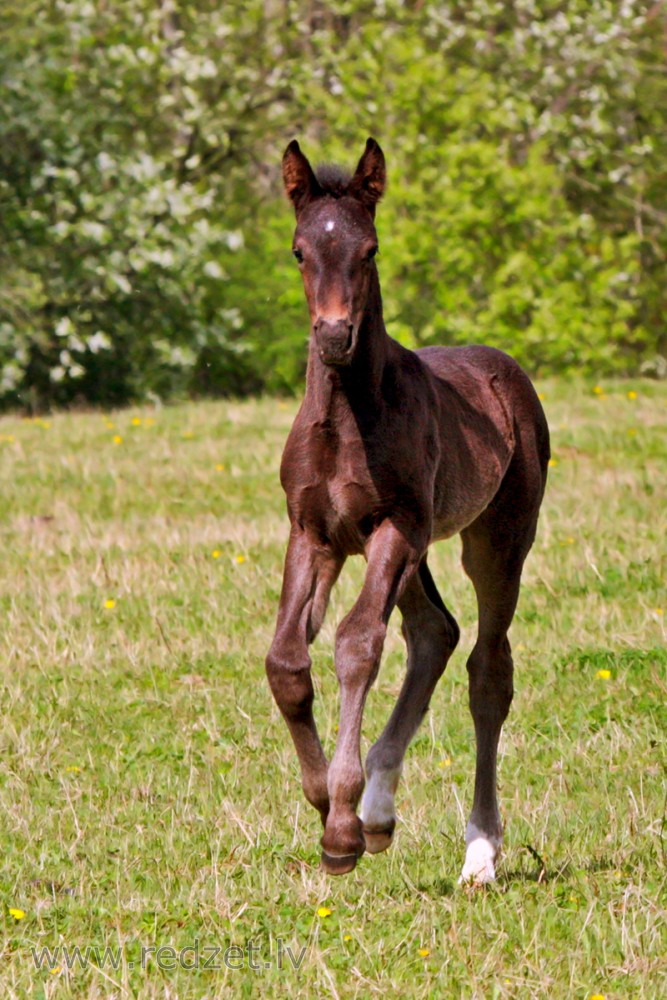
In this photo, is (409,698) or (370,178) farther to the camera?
(409,698)

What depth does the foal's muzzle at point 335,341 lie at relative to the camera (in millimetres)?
4266

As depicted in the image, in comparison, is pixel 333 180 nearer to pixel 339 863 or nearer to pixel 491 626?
pixel 491 626

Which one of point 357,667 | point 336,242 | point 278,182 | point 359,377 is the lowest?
point 357,667

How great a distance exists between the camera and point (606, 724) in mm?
6848

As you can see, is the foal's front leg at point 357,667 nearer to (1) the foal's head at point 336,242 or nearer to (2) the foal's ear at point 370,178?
(1) the foal's head at point 336,242

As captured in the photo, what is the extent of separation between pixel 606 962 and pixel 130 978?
135cm

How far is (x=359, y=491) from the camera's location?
15.6 feet

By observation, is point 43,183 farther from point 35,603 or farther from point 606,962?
point 606,962

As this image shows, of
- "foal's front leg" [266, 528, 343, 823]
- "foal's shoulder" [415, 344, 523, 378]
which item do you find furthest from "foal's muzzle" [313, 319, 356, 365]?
"foal's shoulder" [415, 344, 523, 378]

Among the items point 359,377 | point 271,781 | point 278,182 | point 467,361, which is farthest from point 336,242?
point 278,182

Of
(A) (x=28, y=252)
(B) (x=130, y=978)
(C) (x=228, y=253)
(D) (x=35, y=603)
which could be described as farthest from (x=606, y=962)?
(C) (x=228, y=253)

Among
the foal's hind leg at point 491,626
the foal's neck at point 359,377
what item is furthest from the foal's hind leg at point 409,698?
the foal's neck at point 359,377

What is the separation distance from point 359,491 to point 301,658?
21.4 inches

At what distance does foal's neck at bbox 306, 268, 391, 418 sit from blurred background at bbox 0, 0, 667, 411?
607 inches
